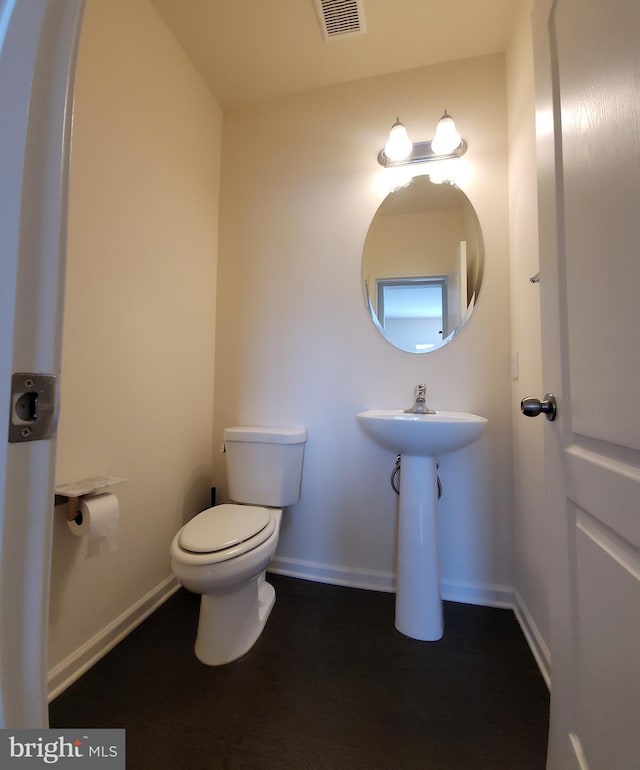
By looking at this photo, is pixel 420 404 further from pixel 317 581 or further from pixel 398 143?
pixel 398 143

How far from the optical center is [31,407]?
0.33m

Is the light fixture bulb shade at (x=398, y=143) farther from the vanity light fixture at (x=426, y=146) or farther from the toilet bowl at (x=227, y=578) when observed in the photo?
the toilet bowl at (x=227, y=578)

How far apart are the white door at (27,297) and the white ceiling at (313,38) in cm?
164

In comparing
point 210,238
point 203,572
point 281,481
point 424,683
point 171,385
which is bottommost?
point 424,683

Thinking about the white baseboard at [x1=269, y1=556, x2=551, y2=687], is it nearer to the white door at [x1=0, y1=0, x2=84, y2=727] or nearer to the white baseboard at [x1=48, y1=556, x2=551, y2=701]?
the white baseboard at [x1=48, y1=556, x2=551, y2=701]

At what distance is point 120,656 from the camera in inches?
45.8

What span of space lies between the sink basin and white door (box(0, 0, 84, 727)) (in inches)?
42.6

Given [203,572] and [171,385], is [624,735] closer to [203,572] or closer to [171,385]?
[203,572]

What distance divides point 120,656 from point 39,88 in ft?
5.20

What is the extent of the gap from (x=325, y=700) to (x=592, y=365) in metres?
1.20

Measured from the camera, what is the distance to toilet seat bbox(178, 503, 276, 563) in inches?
42.2

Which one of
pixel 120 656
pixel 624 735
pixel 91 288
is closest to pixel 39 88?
pixel 91 288

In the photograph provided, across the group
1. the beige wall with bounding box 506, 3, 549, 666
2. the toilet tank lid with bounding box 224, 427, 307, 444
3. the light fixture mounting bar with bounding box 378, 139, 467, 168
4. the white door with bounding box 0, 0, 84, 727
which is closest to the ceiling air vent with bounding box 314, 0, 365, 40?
the light fixture mounting bar with bounding box 378, 139, 467, 168

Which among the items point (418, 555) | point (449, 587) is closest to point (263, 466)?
point (418, 555)
